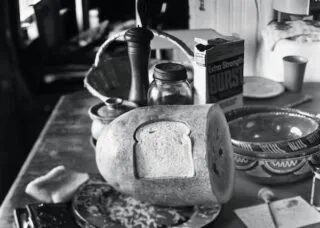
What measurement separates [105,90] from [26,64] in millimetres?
1209

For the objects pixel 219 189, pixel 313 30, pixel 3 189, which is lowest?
pixel 3 189

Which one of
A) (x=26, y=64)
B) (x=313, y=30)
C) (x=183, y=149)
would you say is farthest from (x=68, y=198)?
(x=26, y=64)

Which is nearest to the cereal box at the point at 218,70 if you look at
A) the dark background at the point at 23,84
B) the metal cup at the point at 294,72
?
the metal cup at the point at 294,72

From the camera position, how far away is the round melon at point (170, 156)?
969mm

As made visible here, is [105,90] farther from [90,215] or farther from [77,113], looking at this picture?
[90,215]

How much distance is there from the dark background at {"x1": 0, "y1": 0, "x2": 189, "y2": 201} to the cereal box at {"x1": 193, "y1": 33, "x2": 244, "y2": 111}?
44.5 inches

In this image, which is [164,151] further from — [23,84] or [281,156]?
[23,84]

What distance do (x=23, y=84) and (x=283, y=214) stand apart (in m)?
1.85

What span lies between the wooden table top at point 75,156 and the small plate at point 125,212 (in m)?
0.06

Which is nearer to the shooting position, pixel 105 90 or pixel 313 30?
pixel 105 90

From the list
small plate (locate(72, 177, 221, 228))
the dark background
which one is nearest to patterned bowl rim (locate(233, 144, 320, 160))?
small plate (locate(72, 177, 221, 228))

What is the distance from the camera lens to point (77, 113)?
62.0 inches

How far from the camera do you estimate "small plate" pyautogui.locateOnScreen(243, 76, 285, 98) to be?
1609mm

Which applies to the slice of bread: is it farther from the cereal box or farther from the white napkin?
the cereal box
